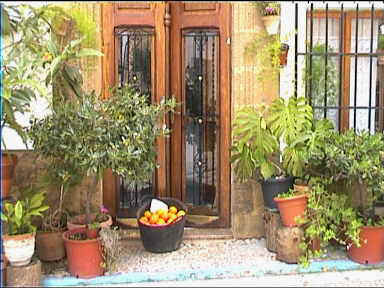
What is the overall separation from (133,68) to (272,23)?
4.48ft

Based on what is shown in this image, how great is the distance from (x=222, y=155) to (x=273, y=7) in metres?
1.40

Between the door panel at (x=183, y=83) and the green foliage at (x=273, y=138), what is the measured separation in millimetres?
420

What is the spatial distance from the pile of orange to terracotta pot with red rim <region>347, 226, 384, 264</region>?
1461 millimetres

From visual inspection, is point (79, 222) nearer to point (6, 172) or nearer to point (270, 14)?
point (6, 172)

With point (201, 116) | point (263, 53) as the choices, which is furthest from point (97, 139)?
point (263, 53)

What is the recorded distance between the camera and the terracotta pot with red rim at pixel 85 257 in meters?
4.47

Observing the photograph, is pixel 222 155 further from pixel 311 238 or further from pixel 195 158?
pixel 311 238

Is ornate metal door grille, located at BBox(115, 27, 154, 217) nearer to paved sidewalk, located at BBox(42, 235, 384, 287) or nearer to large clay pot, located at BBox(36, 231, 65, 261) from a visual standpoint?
paved sidewalk, located at BBox(42, 235, 384, 287)

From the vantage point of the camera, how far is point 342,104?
5.52 meters

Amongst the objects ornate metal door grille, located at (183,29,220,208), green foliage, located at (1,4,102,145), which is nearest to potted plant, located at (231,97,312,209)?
ornate metal door grille, located at (183,29,220,208)

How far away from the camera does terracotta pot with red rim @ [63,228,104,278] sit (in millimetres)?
4469

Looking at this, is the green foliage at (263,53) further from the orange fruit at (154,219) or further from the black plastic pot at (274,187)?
the orange fruit at (154,219)

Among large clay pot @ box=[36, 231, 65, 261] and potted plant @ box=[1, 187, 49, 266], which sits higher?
potted plant @ box=[1, 187, 49, 266]

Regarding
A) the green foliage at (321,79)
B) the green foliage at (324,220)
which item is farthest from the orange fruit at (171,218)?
the green foliage at (321,79)
